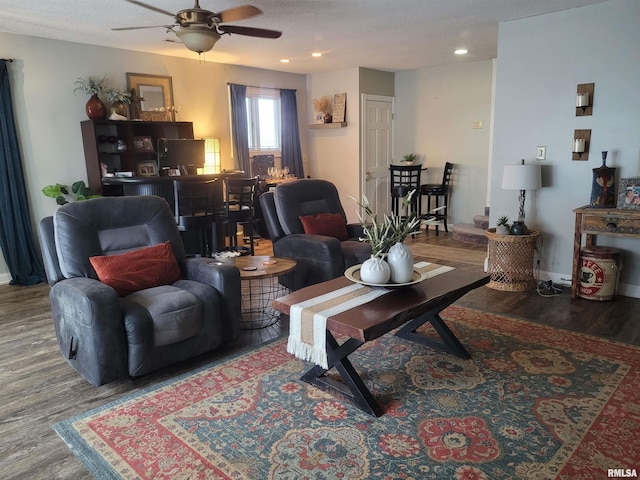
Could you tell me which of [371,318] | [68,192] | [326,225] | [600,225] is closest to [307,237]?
[326,225]

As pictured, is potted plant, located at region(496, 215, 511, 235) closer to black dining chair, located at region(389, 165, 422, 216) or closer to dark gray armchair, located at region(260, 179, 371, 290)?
dark gray armchair, located at region(260, 179, 371, 290)

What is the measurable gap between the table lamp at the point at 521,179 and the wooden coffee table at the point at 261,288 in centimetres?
213

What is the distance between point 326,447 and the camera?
205cm

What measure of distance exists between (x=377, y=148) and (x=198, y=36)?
475 centimetres

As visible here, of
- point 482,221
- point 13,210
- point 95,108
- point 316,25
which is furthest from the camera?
point 482,221

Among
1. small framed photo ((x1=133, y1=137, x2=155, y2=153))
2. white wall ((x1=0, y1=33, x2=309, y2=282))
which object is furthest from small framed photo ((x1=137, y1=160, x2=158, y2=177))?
white wall ((x1=0, y1=33, x2=309, y2=282))

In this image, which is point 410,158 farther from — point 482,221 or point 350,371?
point 350,371

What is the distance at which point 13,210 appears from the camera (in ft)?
15.6

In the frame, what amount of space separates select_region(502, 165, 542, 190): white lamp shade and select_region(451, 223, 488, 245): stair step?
6.71ft

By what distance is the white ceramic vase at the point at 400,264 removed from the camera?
2.58 meters

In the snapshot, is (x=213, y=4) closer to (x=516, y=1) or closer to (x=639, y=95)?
(x=516, y=1)

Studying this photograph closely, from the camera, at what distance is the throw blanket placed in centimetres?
221

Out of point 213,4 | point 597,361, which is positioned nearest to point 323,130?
point 213,4

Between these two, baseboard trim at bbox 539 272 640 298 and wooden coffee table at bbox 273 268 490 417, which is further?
baseboard trim at bbox 539 272 640 298
